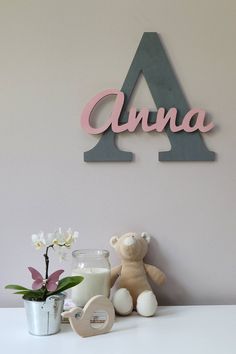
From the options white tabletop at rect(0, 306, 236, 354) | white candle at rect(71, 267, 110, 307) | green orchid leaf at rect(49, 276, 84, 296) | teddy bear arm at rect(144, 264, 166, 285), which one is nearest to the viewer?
white tabletop at rect(0, 306, 236, 354)

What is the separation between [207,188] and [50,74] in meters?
0.69

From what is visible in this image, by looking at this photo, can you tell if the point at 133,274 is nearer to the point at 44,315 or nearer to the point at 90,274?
the point at 90,274

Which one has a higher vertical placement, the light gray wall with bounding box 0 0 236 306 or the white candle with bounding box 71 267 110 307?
the light gray wall with bounding box 0 0 236 306

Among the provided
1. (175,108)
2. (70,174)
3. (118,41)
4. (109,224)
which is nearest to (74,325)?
(109,224)

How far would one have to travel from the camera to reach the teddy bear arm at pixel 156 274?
1277 mm

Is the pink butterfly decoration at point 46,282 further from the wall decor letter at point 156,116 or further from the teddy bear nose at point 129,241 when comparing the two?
the wall decor letter at point 156,116

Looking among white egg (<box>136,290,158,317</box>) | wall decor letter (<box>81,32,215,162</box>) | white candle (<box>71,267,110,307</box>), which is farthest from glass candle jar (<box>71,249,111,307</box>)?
wall decor letter (<box>81,32,215,162</box>)

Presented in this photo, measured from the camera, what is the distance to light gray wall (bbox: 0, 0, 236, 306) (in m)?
1.33

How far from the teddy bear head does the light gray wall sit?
0.05 meters

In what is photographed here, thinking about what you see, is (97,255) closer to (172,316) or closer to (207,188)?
(172,316)

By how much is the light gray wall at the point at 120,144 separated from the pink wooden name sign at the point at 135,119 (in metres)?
0.04

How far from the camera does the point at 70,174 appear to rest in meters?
1.34

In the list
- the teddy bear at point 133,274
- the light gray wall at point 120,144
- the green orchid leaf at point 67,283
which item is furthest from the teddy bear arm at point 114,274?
the green orchid leaf at point 67,283

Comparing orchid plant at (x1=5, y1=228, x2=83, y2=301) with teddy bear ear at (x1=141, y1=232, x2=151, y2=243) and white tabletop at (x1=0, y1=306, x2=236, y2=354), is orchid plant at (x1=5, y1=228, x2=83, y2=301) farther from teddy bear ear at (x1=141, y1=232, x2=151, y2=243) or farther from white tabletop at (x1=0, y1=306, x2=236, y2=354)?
teddy bear ear at (x1=141, y1=232, x2=151, y2=243)
